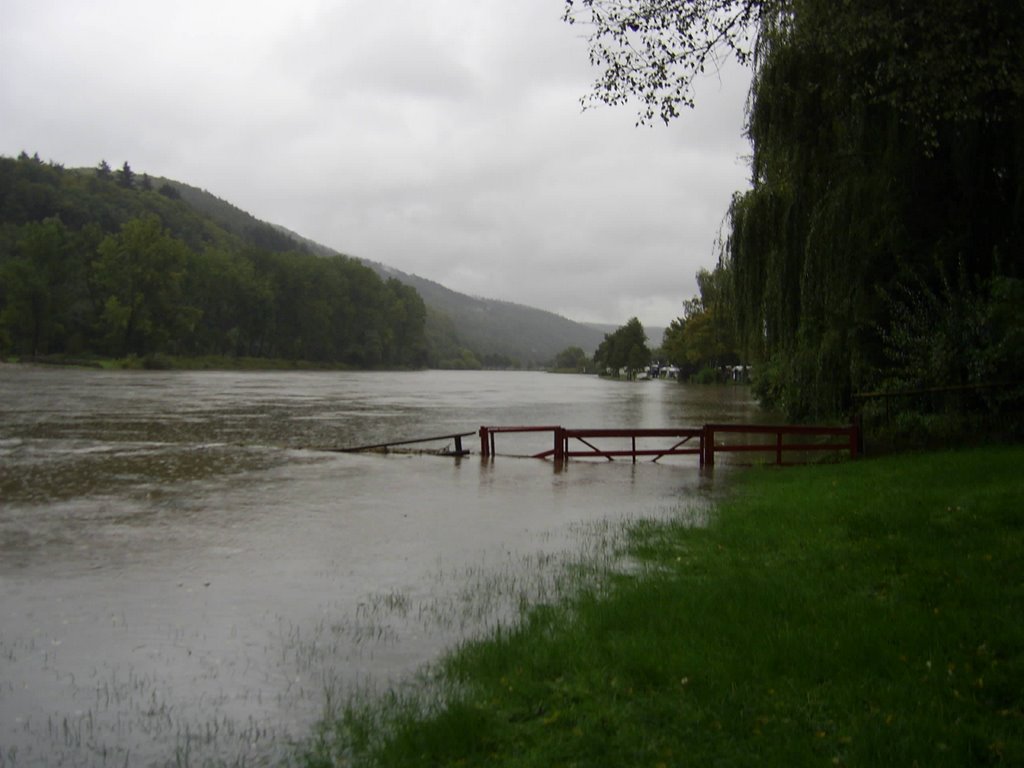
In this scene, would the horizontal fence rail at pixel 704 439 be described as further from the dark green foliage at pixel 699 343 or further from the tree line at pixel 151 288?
the tree line at pixel 151 288

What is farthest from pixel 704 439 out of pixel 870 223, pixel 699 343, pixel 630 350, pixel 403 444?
pixel 630 350

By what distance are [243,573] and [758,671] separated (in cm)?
701

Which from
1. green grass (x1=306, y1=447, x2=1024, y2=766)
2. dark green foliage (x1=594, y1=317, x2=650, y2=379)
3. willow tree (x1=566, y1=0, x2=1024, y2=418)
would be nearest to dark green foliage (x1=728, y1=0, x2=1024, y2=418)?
willow tree (x1=566, y1=0, x2=1024, y2=418)

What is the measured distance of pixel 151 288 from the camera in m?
126

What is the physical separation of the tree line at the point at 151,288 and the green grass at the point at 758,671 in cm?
12549

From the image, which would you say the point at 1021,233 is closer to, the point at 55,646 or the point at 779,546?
the point at 779,546

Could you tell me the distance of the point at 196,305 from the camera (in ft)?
493

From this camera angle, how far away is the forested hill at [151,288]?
395 ft

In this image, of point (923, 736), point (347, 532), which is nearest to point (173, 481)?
point (347, 532)

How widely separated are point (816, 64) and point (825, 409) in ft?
30.2

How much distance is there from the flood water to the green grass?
91 cm

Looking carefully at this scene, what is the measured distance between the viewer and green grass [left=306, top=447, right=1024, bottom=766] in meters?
4.90

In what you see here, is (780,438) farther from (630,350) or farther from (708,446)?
(630,350)

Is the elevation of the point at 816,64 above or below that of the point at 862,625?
above
